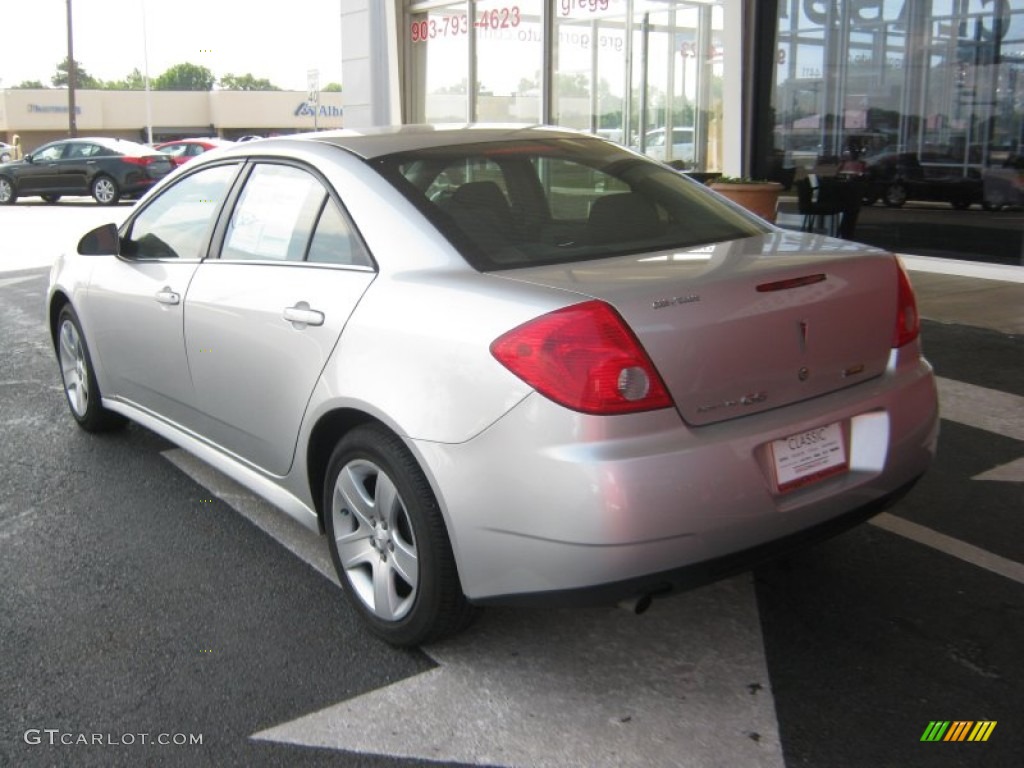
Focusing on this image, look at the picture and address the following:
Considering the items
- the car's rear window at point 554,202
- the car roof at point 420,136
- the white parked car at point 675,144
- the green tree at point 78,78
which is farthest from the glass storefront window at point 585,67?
the green tree at point 78,78

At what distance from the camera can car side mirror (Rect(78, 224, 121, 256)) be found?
15.0ft

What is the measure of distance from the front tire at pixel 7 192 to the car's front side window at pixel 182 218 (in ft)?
71.5

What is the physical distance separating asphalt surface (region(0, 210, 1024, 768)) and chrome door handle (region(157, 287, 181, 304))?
2.89ft

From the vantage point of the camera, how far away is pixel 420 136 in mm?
3697

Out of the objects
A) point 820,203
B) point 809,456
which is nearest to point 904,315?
point 809,456

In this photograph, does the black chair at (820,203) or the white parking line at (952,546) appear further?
the black chair at (820,203)

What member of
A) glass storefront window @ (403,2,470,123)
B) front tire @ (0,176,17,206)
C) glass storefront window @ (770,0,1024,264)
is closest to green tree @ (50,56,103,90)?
front tire @ (0,176,17,206)

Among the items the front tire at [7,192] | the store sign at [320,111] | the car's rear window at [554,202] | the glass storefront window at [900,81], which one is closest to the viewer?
the car's rear window at [554,202]

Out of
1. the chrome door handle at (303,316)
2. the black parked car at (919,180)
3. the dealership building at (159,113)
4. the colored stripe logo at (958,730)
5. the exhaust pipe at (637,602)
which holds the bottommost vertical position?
the colored stripe logo at (958,730)

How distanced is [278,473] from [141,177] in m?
21.4

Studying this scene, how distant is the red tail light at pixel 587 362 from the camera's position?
2.57m

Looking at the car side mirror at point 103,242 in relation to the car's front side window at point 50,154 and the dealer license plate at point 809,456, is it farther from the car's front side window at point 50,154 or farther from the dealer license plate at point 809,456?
the car's front side window at point 50,154

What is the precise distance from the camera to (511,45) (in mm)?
15672

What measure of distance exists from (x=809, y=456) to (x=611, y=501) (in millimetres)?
668
